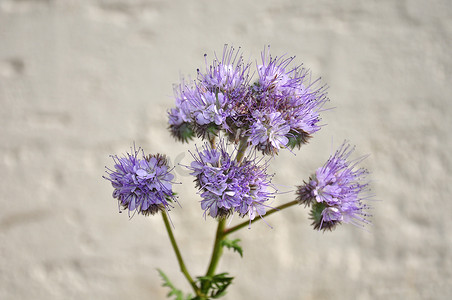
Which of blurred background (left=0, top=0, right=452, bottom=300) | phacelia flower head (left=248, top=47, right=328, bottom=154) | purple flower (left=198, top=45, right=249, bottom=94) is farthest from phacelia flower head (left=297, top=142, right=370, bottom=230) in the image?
blurred background (left=0, top=0, right=452, bottom=300)

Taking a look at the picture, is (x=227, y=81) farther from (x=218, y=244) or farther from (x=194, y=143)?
(x=194, y=143)

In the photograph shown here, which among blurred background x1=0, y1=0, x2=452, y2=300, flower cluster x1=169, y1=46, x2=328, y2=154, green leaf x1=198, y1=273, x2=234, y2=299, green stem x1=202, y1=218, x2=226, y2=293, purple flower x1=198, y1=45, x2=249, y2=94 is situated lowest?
green leaf x1=198, y1=273, x2=234, y2=299

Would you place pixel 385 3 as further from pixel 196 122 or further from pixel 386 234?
pixel 196 122

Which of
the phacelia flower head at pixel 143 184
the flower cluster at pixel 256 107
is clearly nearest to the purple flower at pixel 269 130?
the flower cluster at pixel 256 107

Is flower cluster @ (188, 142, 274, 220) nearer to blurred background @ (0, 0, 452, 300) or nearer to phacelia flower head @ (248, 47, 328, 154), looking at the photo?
phacelia flower head @ (248, 47, 328, 154)

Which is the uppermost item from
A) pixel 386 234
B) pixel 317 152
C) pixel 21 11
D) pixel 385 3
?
pixel 21 11

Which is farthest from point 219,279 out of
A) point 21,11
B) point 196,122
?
point 21,11
